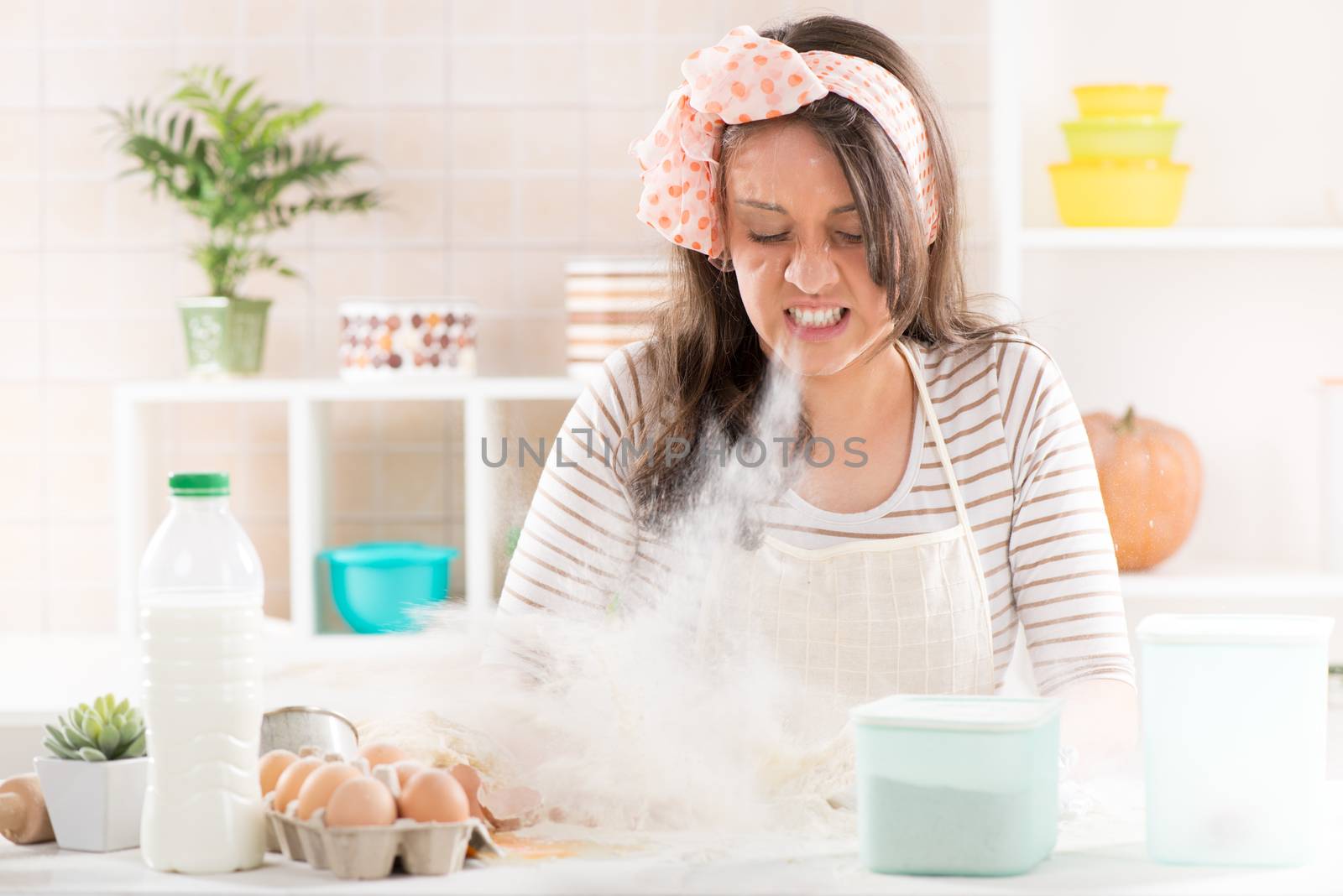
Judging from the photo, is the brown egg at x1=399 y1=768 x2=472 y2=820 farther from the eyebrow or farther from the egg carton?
the eyebrow

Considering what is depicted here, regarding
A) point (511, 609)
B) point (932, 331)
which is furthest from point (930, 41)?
point (511, 609)

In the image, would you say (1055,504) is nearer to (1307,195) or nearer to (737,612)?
(737,612)

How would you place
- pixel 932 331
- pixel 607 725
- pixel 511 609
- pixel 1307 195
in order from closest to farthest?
pixel 607 725, pixel 511 609, pixel 932 331, pixel 1307 195

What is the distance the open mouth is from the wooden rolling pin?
66cm

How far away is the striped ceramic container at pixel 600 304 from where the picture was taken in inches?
87.9

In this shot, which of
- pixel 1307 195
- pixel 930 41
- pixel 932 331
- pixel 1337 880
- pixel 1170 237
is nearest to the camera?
pixel 1337 880

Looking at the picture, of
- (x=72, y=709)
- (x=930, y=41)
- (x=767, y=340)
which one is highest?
(x=930, y=41)

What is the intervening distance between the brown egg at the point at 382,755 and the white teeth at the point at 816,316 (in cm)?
52

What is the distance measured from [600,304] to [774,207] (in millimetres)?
1095

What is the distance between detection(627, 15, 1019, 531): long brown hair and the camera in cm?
116

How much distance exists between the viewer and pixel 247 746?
0.78m

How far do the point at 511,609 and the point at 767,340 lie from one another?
1.03 ft

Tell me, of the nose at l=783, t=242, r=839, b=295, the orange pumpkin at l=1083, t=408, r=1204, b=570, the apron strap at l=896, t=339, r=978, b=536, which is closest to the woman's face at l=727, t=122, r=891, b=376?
the nose at l=783, t=242, r=839, b=295

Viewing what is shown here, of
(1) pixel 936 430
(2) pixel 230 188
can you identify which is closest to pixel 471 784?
(1) pixel 936 430
